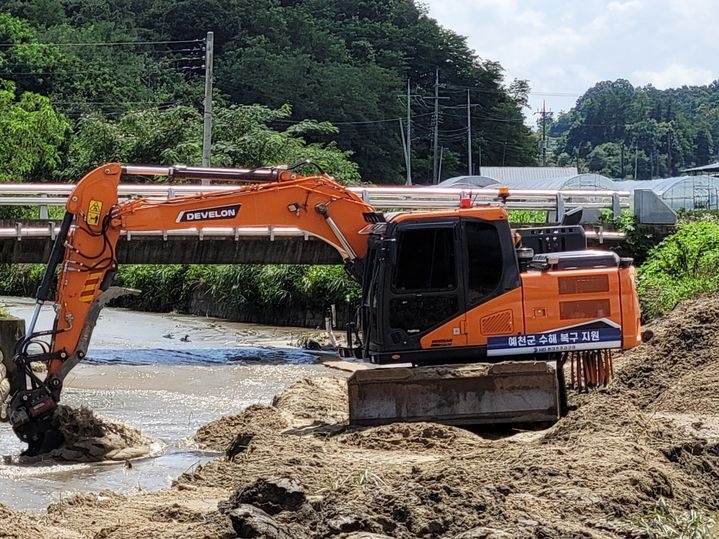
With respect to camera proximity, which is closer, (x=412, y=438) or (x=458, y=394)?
(x=412, y=438)

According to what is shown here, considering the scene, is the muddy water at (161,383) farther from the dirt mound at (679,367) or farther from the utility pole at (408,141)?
the utility pole at (408,141)

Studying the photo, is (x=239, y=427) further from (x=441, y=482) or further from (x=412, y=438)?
(x=441, y=482)

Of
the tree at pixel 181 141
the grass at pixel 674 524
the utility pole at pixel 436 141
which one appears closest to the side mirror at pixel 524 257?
the grass at pixel 674 524

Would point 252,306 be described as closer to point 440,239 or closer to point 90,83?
point 440,239

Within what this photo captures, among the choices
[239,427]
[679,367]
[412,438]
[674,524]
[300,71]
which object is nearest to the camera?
[674,524]

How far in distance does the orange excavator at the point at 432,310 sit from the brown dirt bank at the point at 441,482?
0.62 meters

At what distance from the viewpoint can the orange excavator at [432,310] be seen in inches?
524

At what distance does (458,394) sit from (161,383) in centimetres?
917

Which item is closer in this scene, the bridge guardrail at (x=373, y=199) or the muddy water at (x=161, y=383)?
the muddy water at (x=161, y=383)

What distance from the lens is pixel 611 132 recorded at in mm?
183625

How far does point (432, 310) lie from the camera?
13.5m

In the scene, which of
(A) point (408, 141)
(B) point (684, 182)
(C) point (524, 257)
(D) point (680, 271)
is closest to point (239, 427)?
(C) point (524, 257)

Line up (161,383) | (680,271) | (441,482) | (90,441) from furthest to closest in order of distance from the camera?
(680,271) → (161,383) → (90,441) → (441,482)

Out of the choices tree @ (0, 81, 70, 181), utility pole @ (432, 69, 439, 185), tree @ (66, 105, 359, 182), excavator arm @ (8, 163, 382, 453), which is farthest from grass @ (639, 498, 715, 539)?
utility pole @ (432, 69, 439, 185)
